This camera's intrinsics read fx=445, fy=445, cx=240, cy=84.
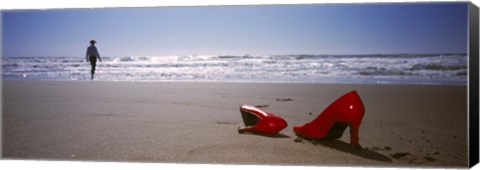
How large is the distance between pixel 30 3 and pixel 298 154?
178 centimetres

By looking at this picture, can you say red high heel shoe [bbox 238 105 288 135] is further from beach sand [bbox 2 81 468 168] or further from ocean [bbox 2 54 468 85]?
ocean [bbox 2 54 468 85]

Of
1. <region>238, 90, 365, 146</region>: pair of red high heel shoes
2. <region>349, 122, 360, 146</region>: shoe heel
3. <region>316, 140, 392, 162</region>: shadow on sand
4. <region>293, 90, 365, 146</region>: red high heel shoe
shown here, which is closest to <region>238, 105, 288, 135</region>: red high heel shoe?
<region>238, 90, 365, 146</region>: pair of red high heel shoes

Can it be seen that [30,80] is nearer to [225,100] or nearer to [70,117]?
[70,117]

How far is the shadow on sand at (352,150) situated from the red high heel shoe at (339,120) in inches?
1.1

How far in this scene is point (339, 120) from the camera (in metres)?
2.20

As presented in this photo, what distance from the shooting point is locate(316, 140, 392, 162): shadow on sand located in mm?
2137

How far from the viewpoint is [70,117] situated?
2881 millimetres

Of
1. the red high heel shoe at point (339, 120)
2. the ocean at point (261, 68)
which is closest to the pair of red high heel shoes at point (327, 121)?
the red high heel shoe at point (339, 120)

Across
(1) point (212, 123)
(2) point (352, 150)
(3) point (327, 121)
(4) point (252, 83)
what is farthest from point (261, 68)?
(2) point (352, 150)

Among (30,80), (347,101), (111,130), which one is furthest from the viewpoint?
(30,80)

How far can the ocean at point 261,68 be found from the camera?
2750 mm

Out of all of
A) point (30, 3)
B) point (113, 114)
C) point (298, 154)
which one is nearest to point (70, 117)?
point (113, 114)

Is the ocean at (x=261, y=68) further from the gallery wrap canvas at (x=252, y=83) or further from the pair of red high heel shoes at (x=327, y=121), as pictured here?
the pair of red high heel shoes at (x=327, y=121)

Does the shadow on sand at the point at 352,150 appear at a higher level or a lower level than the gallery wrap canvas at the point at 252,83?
lower
